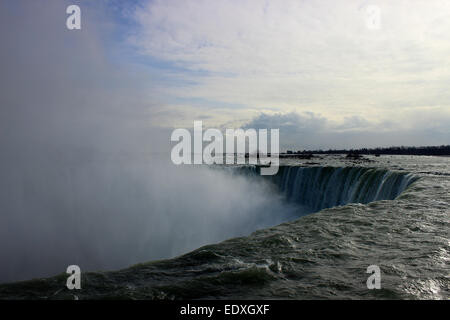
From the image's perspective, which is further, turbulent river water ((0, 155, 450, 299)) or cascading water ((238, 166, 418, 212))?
cascading water ((238, 166, 418, 212))

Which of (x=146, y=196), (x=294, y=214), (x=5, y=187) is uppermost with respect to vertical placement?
(x=5, y=187)

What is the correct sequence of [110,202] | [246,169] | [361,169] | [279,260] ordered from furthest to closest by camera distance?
[246,169] → [361,169] → [110,202] → [279,260]

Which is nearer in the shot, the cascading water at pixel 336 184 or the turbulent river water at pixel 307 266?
the turbulent river water at pixel 307 266

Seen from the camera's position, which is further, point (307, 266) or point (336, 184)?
point (336, 184)

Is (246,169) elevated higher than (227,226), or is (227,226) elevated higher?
(246,169)
